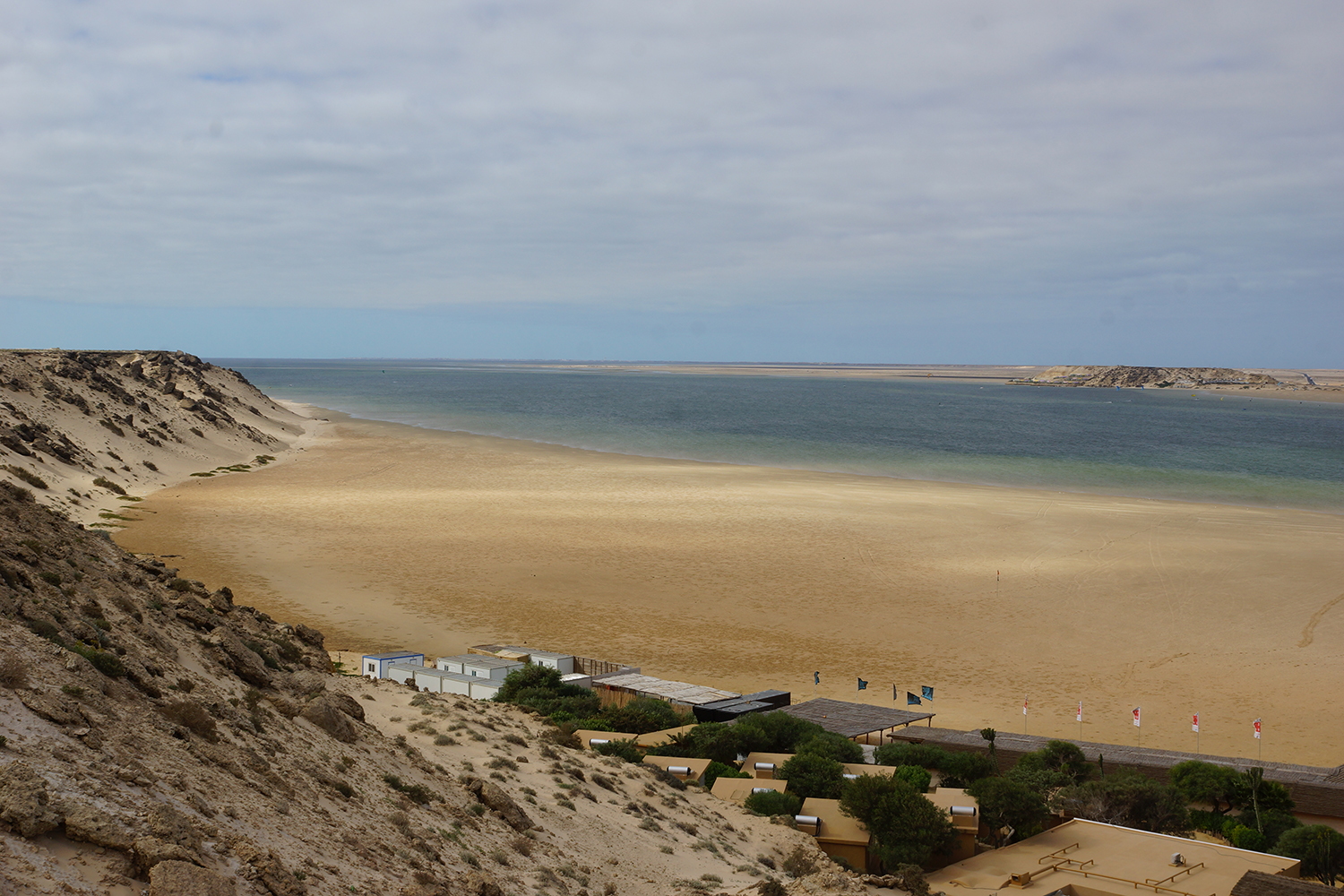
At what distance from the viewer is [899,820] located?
50.8ft

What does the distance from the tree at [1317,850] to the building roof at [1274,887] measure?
2603mm

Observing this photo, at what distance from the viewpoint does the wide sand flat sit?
2506 cm

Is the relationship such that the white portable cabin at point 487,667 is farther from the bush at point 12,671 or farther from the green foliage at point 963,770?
the bush at point 12,671

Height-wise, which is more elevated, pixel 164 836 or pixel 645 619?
pixel 164 836

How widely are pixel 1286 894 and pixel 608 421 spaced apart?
103165 millimetres

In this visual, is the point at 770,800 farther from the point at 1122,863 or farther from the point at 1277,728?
the point at 1277,728

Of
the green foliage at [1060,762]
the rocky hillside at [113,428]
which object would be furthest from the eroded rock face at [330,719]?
the rocky hillside at [113,428]

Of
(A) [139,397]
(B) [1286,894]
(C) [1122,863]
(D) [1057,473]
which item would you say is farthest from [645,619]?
(A) [139,397]

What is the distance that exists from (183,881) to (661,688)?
16.6 meters

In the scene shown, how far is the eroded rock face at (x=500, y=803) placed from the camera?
488 inches

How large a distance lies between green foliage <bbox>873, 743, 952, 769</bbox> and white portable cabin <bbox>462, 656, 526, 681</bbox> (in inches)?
343

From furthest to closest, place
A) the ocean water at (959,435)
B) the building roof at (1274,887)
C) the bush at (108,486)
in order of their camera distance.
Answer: the ocean water at (959,435), the bush at (108,486), the building roof at (1274,887)

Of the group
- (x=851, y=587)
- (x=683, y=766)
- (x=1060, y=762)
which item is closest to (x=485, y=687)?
(x=683, y=766)

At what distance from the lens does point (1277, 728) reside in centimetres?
2247
